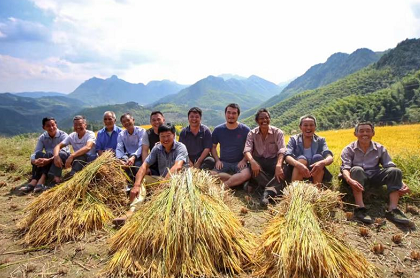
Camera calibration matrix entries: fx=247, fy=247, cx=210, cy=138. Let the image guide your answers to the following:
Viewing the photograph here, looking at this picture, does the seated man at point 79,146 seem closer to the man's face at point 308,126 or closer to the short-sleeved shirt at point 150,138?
the short-sleeved shirt at point 150,138

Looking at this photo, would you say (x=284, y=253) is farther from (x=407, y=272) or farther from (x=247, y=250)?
(x=407, y=272)

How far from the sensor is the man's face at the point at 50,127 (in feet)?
18.0

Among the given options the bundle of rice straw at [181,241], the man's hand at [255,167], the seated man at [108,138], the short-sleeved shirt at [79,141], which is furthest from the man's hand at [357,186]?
the short-sleeved shirt at [79,141]

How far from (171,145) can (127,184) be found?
1.02 metres

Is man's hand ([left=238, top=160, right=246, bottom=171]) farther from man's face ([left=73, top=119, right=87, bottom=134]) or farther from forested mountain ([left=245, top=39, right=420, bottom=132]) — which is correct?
forested mountain ([left=245, top=39, right=420, bottom=132])

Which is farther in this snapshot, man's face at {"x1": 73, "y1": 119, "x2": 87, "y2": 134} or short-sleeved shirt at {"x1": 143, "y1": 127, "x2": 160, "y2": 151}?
man's face at {"x1": 73, "y1": 119, "x2": 87, "y2": 134}

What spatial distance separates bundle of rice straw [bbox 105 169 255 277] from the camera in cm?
240

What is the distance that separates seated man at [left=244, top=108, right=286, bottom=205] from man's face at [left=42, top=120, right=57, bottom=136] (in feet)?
14.1

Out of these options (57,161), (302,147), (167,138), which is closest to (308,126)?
(302,147)

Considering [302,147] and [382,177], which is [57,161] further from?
[382,177]

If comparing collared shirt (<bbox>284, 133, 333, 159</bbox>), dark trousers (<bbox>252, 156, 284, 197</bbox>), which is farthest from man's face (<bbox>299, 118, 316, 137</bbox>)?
dark trousers (<bbox>252, 156, 284, 197</bbox>)

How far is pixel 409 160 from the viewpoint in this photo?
195 inches

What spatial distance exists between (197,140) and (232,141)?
0.77 metres

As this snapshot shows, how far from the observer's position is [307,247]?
229cm
